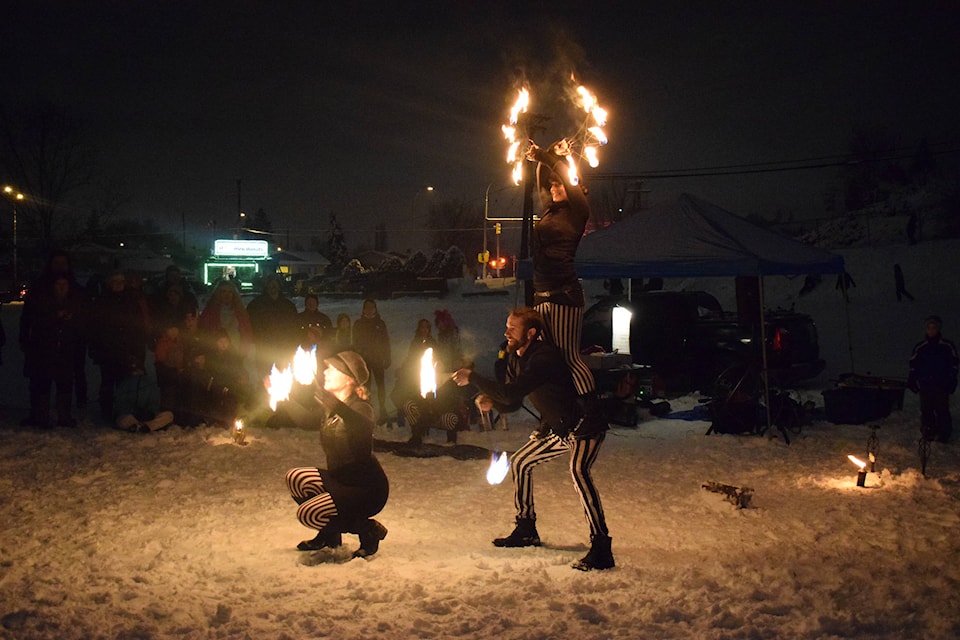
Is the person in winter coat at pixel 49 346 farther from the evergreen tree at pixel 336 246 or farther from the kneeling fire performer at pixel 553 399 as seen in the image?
the evergreen tree at pixel 336 246

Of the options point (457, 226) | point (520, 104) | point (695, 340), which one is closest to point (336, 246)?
point (457, 226)

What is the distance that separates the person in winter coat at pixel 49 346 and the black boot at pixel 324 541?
5972 mm

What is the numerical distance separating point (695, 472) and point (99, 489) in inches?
244

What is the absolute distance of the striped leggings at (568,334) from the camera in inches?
220

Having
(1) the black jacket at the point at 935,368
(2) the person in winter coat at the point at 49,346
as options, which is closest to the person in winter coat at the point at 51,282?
(2) the person in winter coat at the point at 49,346

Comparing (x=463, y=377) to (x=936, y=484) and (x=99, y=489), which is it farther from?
(x=936, y=484)

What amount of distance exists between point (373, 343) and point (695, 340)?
5.78 m

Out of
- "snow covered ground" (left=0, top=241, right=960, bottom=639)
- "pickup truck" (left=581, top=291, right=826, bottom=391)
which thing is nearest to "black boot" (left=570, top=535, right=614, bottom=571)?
"snow covered ground" (left=0, top=241, right=960, bottom=639)

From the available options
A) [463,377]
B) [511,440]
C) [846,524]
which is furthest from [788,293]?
[463,377]

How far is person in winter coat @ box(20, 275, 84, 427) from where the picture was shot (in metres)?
10.0

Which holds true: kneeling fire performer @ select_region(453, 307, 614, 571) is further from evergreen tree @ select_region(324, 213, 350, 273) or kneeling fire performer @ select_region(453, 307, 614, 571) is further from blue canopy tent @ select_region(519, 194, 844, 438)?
evergreen tree @ select_region(324, 213, 350, 273)

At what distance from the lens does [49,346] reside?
10047mm

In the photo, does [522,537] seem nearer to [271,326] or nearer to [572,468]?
[572,468]

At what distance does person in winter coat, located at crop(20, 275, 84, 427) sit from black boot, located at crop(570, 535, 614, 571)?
25.0ft
